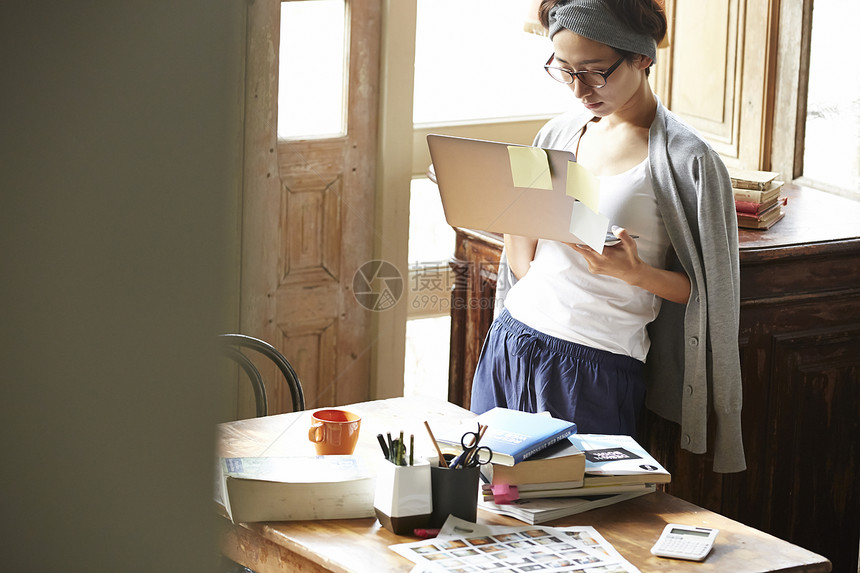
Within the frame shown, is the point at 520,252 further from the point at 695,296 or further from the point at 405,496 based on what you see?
the point at 405,496

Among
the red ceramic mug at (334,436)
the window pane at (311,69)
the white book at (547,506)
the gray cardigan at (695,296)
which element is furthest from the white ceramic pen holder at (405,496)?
the window pane at (311,69)

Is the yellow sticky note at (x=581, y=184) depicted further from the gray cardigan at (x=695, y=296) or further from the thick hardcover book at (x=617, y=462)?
the thick hardcover book at (x=617, y=462)

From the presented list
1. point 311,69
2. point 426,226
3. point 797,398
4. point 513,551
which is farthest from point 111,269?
point 426,226

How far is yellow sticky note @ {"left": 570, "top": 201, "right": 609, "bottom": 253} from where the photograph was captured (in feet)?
6.49

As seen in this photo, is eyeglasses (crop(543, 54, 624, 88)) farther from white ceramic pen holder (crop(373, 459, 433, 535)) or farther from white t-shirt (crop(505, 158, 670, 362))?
white ceramic pen holder (crop(373, 459, 433, 535))

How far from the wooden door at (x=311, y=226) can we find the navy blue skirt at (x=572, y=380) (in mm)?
1032

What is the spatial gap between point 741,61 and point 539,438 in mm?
2141

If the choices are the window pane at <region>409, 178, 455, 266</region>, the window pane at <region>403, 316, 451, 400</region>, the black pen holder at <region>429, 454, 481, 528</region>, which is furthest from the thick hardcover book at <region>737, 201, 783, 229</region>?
the black pen holder at <region>429, 454, 481, 528</region>

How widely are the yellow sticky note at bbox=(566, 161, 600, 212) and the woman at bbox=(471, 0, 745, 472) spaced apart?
84 mm

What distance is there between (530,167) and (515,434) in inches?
22.5

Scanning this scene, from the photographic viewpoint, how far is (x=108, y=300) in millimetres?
238

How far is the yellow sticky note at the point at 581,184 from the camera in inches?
78.9

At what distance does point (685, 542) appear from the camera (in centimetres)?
156

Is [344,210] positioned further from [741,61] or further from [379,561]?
[379,561]
